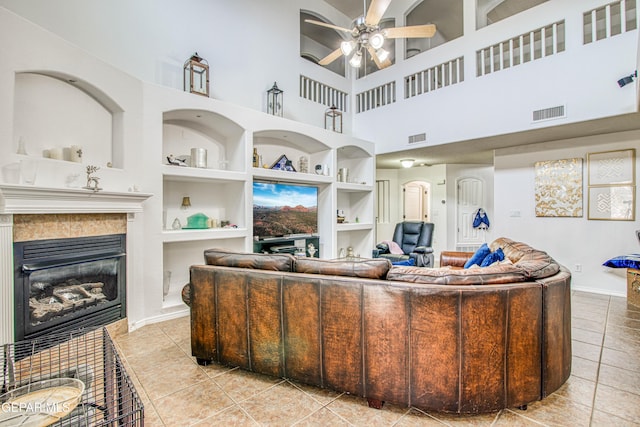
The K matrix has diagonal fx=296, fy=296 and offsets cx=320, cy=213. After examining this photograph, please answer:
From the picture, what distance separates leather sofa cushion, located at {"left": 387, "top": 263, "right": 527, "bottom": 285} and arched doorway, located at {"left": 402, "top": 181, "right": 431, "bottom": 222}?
6311 millimetres

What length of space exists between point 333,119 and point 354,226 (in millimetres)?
2043

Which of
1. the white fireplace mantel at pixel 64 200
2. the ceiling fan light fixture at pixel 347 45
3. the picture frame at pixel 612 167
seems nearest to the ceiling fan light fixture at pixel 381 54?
the ceiling fan light fixture at pixel 347 45

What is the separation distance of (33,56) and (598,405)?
15.3ft

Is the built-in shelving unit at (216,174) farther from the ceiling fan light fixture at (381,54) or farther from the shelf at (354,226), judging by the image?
the ceiling fan light fixture at (381,54)

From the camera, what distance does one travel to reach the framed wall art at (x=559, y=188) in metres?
4.60

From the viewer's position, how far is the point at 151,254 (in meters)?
3.20

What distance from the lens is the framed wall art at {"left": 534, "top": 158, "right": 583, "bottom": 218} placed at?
181 inches

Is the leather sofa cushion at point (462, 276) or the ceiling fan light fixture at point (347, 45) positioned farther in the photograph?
the ceiling fan light fixture at point (347, 45)

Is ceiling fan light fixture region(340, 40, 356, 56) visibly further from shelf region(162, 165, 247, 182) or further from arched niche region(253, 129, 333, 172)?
shelf region(162, 165, 247, 182)

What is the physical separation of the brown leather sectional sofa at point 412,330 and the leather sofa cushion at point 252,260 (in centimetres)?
2

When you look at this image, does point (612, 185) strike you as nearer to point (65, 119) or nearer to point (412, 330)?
point (412, 330)

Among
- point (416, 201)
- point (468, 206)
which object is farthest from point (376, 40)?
point (468, 206)

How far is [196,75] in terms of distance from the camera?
13.2 ft

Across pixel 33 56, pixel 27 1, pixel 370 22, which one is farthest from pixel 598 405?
pixel 27 1
